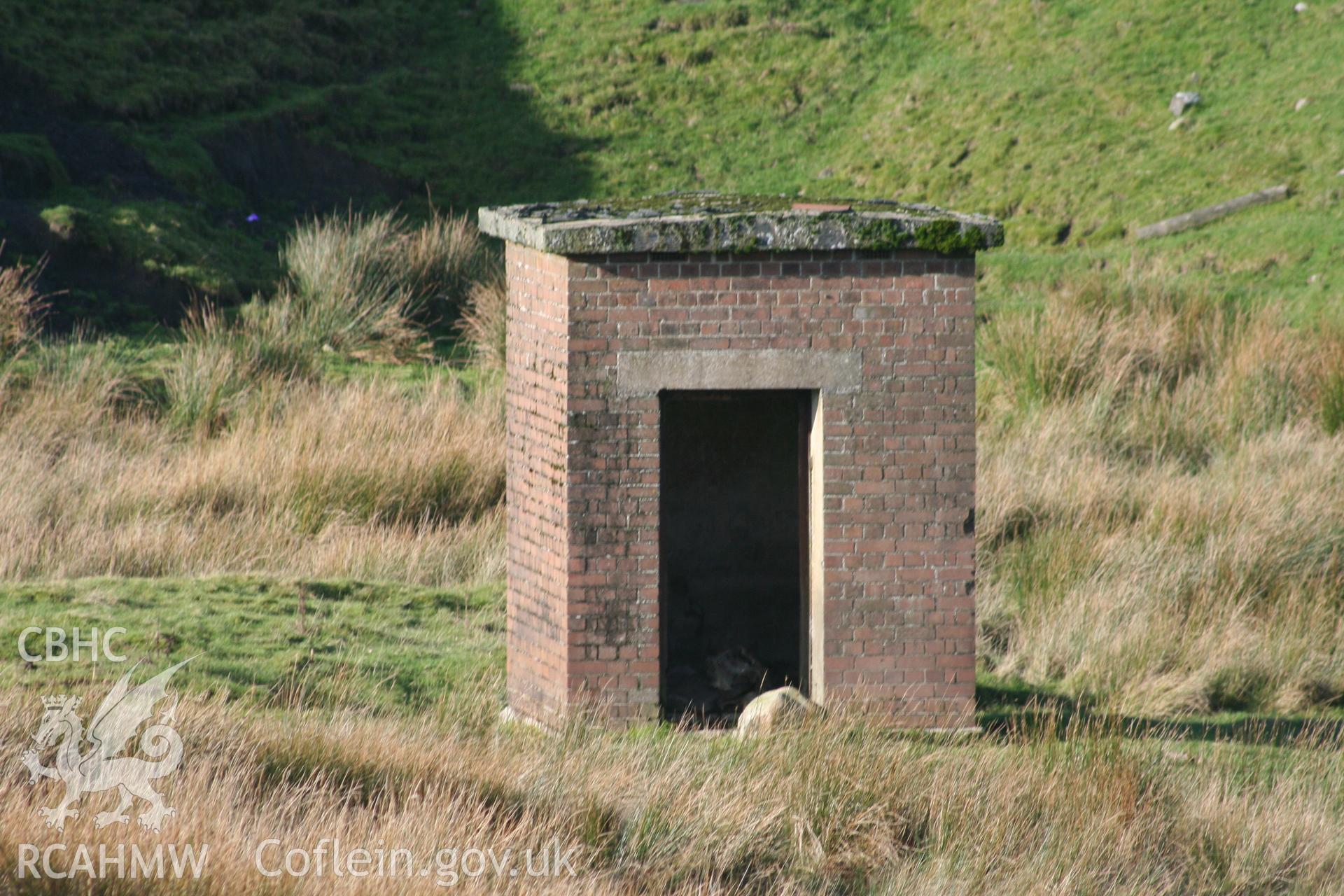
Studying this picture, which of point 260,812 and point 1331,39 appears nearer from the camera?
point 260,812

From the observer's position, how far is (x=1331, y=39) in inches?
844

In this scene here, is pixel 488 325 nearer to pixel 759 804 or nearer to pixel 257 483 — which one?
pixel 257 483

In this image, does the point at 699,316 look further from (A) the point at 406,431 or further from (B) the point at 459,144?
(B) the point at 459,144

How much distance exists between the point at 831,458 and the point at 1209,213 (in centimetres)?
1343

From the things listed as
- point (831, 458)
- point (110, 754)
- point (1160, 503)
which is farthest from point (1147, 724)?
point (110, 754)

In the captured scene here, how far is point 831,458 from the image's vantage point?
745 centimetres

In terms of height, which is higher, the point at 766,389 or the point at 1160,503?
the point at 766,389

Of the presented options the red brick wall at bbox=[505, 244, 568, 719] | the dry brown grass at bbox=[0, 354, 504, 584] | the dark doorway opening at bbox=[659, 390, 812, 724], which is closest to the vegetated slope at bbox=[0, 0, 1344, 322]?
the dry brown grass at bbox=[0, 354, 504, 584]

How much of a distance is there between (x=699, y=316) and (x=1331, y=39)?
17.8 m

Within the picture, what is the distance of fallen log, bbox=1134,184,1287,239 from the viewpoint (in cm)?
1883

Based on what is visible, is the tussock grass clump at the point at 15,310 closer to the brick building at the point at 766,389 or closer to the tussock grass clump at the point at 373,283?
the tussock grass clump at the point at 373,283

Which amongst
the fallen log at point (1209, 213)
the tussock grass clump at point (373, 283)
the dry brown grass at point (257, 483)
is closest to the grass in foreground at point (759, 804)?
→ the dry brown grass at point (257, 483)

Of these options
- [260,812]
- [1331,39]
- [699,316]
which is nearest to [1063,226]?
[1331,39]

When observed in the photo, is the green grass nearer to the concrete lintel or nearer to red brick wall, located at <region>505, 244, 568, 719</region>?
red brick wall, located at <region>505, 244, 568, 719</region>
